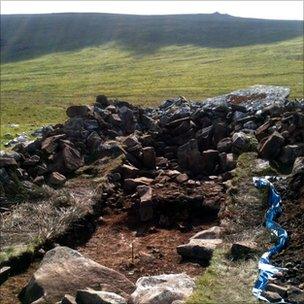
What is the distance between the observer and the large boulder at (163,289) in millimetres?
8195

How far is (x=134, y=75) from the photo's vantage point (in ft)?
211

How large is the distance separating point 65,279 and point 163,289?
199cm

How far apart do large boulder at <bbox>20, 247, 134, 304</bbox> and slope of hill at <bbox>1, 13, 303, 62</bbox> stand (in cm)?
8390

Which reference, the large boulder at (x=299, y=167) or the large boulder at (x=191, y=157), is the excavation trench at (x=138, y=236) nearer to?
the large boulder at (x=191, y=157)

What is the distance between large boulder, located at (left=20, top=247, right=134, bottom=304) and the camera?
9055 mm

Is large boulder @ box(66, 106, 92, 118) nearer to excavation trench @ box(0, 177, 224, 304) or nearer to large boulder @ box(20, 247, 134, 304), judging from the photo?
excavation trench @ box(0, 177, 224, 304)

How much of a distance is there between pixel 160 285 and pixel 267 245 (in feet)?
7.90

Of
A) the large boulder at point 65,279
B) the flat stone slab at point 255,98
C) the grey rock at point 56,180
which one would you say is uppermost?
the flat stone slab at point 255,98

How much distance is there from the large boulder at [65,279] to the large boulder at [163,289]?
423 mm

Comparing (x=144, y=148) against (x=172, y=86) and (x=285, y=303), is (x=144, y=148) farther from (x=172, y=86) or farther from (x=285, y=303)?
(x=172, y=86)

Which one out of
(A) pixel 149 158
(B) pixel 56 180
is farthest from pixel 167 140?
(B) pixel 56 180

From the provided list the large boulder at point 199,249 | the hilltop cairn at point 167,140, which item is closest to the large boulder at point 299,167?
the hilltop cairn at point 167,140

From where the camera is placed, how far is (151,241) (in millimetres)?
12008

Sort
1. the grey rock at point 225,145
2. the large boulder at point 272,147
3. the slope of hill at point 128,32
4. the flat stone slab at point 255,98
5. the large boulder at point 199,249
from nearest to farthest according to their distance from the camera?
the large boulder at point 199,249, the large boulder at point 272,147, the grey rock at point 225,145, the flat stone slab at point 255,98, the slope of hill at point 128,32
